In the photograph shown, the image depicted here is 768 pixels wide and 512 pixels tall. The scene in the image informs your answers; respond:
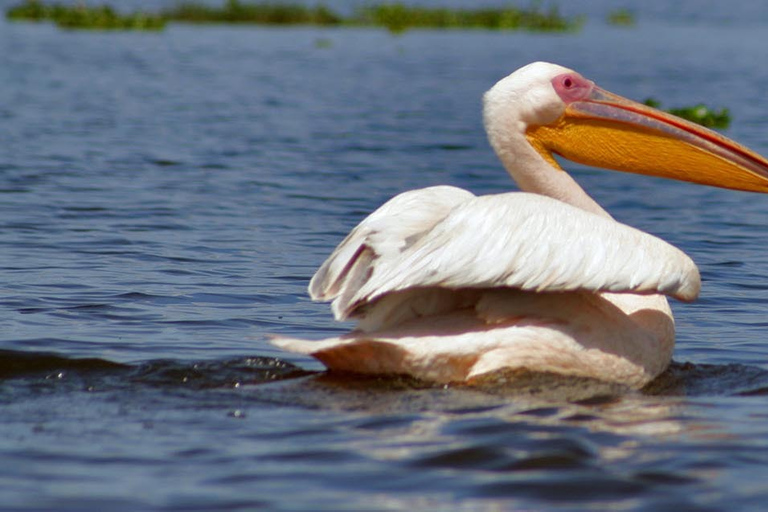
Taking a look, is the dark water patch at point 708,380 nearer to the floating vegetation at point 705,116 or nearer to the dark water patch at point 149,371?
the dark water patch at point 149,371

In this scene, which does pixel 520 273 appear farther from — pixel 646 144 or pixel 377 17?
pixel 377 17

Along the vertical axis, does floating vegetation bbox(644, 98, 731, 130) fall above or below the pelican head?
below

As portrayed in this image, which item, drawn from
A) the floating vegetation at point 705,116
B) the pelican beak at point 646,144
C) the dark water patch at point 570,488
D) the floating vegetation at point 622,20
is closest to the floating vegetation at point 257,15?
the floating vegetation at point 622,20

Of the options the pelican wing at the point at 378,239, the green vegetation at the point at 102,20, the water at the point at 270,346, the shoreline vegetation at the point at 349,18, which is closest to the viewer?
Answer: the water at the point at 270,346

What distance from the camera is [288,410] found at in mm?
4691

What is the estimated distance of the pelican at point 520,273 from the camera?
15.3 ft

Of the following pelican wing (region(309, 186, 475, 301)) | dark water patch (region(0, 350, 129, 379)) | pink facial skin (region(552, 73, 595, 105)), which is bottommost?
dark water patch (region(0, 350, 129, 379))

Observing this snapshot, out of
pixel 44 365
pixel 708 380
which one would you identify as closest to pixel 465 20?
pixel 708 380

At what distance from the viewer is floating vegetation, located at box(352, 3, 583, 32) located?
33.9 metres

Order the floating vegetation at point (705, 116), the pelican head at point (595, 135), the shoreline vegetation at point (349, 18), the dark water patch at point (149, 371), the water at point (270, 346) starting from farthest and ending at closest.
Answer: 1. the shoreline vegetation at point (349, 18)
2. the floating vegetation at point (705, 116)
3. the pelican head at point (595, 135)
4. the dark water patch at point (149, 371)
5. the water at point (270, 346)

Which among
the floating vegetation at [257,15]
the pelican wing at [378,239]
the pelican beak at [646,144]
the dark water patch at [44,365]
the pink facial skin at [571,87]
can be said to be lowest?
the floating vegetation at [257,15]

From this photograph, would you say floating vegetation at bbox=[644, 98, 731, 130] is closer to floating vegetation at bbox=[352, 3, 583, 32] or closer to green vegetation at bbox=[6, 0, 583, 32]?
green vegetation at bbox=[6, 0, 583, 32]

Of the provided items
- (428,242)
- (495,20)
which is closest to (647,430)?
(428,242)

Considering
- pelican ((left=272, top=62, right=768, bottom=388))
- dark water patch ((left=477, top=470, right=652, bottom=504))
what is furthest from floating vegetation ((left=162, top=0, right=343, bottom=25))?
dark water patch ((left=477, top=470, right=652, bottom=504))
